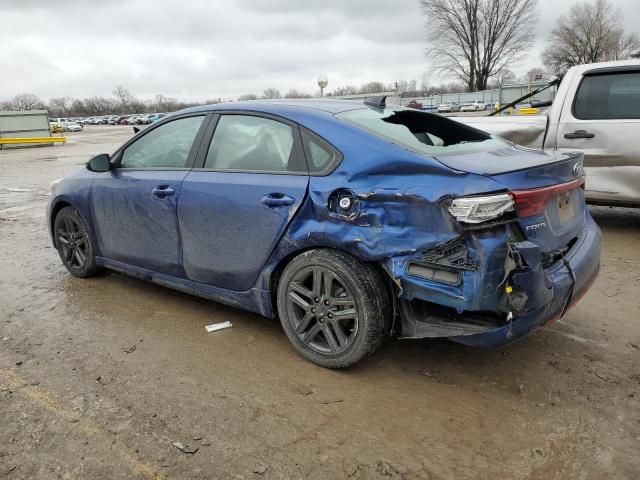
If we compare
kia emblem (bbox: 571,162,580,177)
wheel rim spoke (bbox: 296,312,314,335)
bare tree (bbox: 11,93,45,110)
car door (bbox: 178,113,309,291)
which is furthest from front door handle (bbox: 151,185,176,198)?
bare tree (bbox: 11,93,45,110)

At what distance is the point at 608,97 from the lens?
5.77 meters

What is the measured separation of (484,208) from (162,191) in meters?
2.28

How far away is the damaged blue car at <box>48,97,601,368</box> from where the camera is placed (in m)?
2.58

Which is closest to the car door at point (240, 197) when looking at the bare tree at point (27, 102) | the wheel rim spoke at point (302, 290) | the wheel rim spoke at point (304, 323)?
the wheel rim spoke at point (302, 290)

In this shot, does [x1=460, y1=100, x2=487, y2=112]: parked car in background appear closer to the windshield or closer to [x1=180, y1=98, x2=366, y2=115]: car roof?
the windshield

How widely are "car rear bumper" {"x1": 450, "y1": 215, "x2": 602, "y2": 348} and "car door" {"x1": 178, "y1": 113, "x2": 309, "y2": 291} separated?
4.22 ft

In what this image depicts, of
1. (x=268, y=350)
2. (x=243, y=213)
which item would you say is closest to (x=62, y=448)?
(x=268, y=350)

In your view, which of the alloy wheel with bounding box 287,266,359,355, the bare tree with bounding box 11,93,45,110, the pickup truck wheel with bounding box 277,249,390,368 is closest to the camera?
the pickup truck wheel with bounding box 277,249,390,368

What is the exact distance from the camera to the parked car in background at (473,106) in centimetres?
4544

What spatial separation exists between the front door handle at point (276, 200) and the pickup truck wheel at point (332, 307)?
12.6 inches

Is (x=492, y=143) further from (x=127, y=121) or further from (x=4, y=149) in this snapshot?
(x=127, y=121)

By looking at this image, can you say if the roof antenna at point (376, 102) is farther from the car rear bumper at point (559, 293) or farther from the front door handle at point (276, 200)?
the car rear bumper at point (559, 293)

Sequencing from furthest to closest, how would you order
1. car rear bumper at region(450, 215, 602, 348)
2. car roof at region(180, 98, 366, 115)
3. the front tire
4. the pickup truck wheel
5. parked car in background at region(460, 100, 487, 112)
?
parked car in background at region(460, 100, 487, 112) < the front tire < car roof at region(180, 98, 366, 115) < the pickup truck wheel < car rear bumper at region(450, 215, 602, 348)

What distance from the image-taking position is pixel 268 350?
11.3 feet
